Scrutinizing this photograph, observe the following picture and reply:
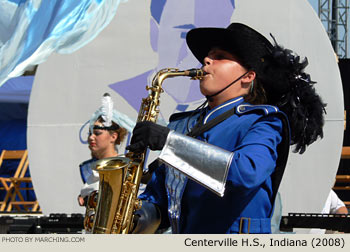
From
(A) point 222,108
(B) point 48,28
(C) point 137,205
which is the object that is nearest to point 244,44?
(A) point 222,108

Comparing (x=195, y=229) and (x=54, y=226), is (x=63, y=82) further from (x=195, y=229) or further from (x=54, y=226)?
(x=195, y=229)

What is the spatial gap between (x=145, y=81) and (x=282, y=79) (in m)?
3.01

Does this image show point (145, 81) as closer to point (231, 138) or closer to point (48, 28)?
→ point (48, 28)

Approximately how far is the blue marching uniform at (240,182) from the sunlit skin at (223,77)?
0.04m

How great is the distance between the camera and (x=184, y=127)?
9.54 feet

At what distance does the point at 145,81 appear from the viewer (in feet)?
19.0

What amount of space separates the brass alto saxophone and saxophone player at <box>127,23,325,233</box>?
0.18 feet

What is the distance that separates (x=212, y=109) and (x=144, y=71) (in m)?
3.03

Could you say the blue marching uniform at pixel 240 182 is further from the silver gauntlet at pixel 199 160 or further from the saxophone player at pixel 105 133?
the saxophone player at pixel 105 133

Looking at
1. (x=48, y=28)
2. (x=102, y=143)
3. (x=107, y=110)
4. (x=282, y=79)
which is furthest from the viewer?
(x=48, y=28)

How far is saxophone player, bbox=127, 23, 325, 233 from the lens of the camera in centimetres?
239

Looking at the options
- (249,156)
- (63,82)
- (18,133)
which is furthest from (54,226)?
(18,133)

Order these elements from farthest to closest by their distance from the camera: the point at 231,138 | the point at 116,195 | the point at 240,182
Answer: the point at 116,195 → the point at 231,138 → the point at 240,182

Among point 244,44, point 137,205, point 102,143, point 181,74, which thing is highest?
point 244,44
